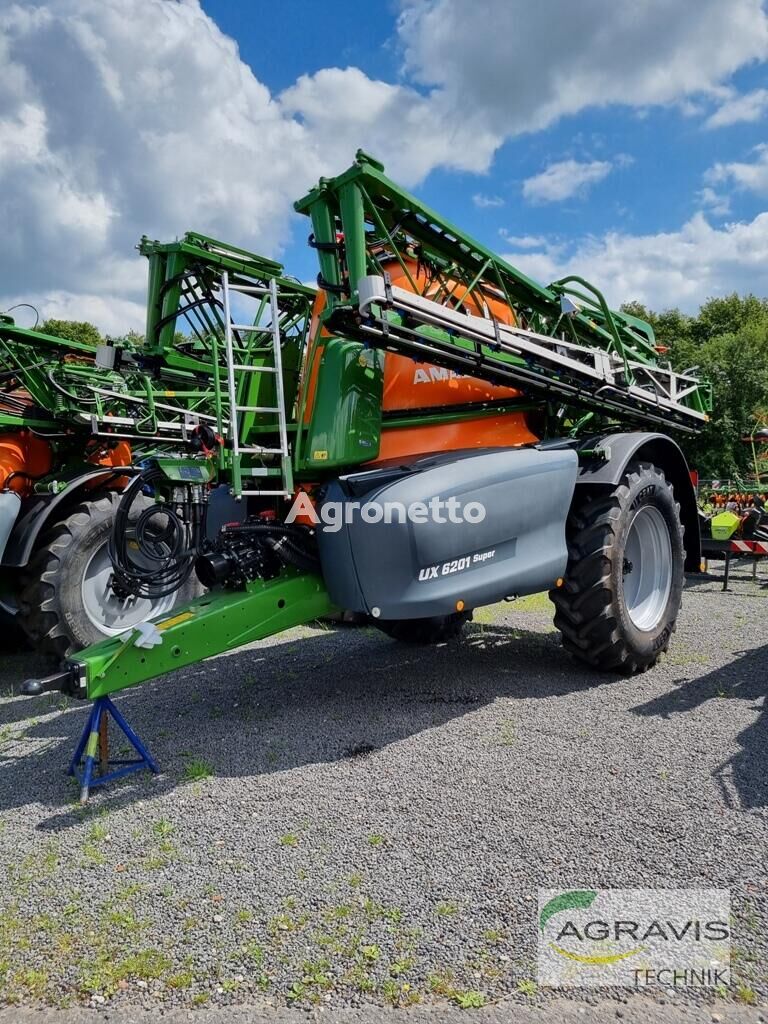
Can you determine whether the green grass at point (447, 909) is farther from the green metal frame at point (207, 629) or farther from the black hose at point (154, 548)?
the black hose at point (154, 548)

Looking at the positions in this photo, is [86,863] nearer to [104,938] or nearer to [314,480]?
[104,938]

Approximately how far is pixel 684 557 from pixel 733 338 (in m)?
21.6

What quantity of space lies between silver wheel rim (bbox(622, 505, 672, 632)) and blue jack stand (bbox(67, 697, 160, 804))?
3850 millimetres

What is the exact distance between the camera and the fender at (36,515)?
18.7 ft

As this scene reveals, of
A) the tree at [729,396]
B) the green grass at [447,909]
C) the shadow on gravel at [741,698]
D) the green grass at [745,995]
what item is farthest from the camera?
the tree at [729,396]

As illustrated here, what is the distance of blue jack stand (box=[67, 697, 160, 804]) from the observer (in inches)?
142

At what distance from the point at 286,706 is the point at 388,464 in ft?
5.69

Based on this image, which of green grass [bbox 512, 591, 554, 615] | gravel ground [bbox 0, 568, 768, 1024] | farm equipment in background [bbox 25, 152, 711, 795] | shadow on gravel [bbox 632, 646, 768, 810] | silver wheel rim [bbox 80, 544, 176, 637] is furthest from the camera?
green grass [bbox 512, 591, 554, 615]

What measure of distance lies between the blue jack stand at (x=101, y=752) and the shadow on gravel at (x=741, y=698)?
2.84m

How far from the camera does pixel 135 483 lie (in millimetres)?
4449

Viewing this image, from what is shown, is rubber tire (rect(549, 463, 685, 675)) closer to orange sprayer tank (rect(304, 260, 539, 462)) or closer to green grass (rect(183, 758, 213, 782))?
orange sprayer tank (rect(304, 260, 539, 462))

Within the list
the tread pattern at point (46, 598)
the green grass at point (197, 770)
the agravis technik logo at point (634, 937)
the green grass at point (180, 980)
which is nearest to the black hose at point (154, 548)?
the green grass at point (197, 770)

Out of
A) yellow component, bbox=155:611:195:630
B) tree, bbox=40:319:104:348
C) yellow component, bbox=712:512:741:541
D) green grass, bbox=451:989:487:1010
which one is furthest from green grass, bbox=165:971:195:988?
tree, bbox=40:319:104:348

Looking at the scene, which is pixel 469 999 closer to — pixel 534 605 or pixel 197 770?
pixel 197 770
